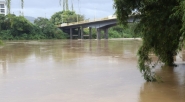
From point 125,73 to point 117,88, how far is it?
10.4ft

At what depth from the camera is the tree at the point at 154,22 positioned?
26.8ft

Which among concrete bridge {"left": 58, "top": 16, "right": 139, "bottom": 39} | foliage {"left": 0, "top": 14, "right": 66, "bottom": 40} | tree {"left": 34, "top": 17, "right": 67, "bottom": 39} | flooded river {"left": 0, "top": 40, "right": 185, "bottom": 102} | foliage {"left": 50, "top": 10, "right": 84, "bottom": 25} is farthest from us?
foliage {"left": 50, "top": 10, "right": 84, "bottom": 25}

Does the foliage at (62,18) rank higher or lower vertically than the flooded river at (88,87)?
higher

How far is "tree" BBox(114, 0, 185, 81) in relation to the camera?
8162 millimetres

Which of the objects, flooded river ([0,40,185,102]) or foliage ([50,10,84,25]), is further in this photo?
foliage ([50,10,84,25])

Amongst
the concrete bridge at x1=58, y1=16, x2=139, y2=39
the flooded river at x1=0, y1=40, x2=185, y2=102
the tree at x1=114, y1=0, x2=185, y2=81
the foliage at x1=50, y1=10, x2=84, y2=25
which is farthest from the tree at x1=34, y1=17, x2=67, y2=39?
Answer: the tree at x1=114, y1=0, x2=185, y2=81

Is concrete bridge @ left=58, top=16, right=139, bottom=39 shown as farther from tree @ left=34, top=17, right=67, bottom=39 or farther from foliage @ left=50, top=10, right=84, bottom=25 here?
foliage @ left=50, top=10, right=84, bottom=25

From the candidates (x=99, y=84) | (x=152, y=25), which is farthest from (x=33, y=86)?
(x=152, y=25)

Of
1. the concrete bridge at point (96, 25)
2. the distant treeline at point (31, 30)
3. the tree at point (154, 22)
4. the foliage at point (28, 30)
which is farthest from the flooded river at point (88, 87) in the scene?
the foliage at point (28, 30)

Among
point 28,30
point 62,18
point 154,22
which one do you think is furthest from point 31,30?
point 154,22

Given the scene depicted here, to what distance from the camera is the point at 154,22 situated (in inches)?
341

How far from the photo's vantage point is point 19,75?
11586 mm

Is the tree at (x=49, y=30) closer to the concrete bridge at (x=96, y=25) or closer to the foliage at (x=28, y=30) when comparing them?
the foliage at (x=28, y=30)

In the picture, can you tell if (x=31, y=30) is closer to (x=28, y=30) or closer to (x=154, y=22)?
(x=28, y=30)
